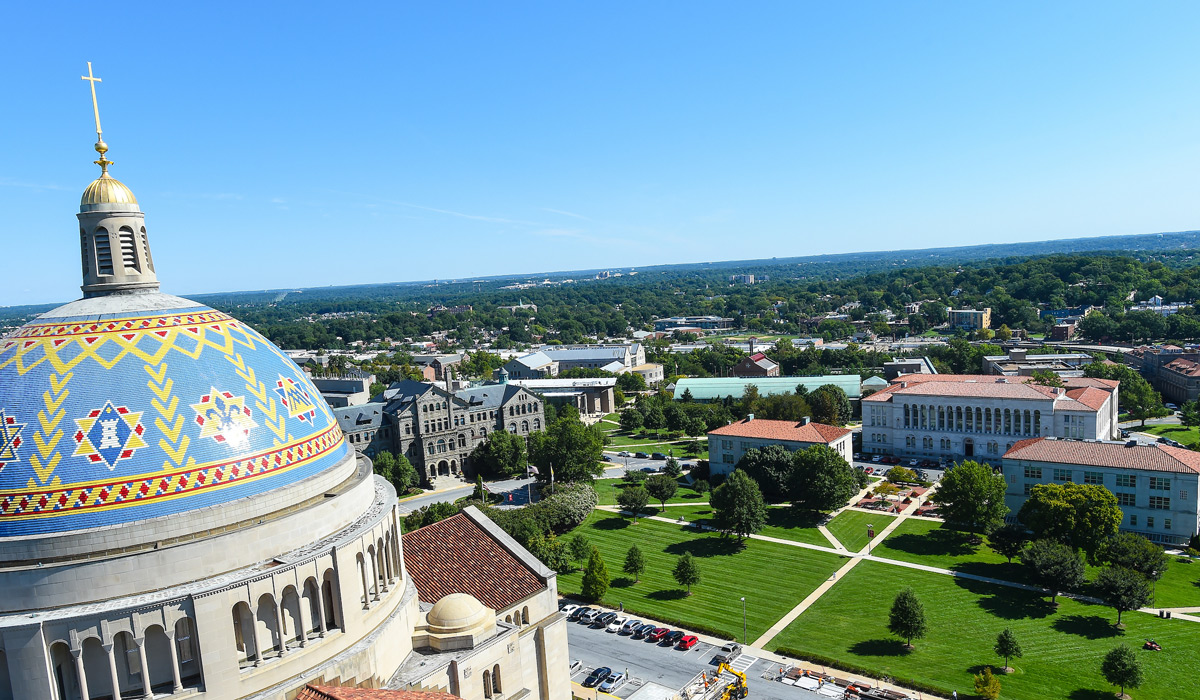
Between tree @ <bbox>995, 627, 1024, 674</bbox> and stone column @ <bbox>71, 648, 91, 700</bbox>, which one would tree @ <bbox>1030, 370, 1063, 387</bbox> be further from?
stone column @ <bbox>71, 648, 91, 700</bbox>

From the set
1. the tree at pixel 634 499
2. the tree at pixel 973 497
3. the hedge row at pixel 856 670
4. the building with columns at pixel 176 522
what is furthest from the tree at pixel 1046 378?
the building with columns at pixel 176 522

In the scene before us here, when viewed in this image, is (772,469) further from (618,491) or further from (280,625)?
(280,625)

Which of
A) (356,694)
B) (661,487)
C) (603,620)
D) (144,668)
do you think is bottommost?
(603,620)

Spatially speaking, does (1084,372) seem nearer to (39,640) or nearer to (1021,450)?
(1021,450)

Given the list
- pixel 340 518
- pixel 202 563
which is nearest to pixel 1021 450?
pixel 340 518

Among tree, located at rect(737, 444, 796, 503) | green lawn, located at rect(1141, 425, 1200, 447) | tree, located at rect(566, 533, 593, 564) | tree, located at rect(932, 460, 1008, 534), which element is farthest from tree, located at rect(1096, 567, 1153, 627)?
green lawn, located at rect(1141, 425, 1200, 447)

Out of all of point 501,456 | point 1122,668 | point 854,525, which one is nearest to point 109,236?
point 1122,668

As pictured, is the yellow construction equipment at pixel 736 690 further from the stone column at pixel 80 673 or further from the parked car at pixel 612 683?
the stone column at pixel 80 673
